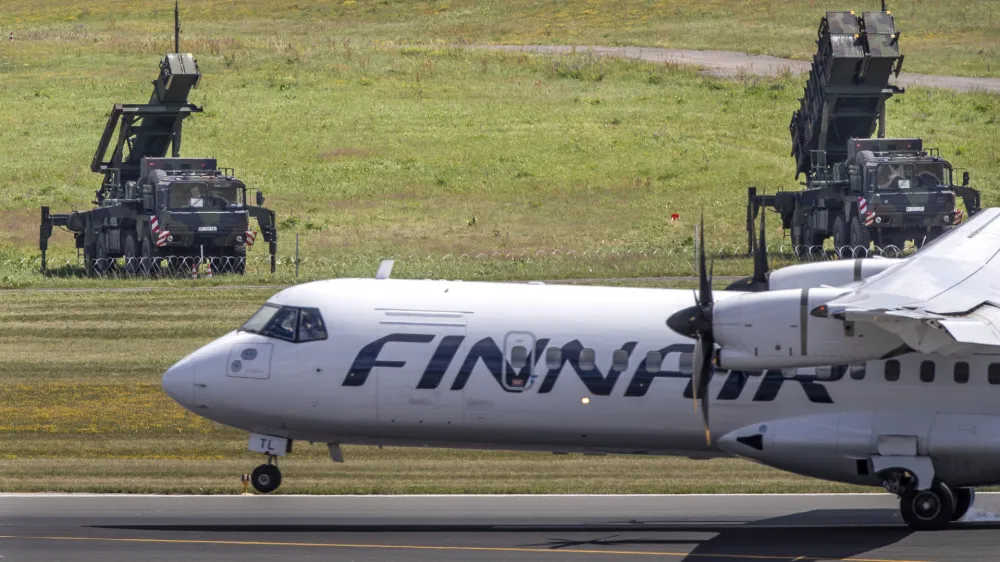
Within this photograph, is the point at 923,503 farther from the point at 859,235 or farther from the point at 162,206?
the point at 162,206

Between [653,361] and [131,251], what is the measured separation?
35.0m


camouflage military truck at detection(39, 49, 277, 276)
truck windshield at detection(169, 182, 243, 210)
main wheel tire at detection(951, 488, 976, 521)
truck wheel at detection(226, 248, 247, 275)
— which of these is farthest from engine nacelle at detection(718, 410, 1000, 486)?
truck windshield at detection(169, 182, 243, 210)

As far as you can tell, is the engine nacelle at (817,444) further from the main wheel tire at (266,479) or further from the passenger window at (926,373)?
the main wheel tire at (266,479)

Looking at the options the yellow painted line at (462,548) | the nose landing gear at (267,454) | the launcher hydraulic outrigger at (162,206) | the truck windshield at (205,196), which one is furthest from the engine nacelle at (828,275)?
the truck windshield at (205,196)

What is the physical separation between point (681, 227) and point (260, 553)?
42944 millimetres

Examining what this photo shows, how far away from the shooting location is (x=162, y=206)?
49.5m

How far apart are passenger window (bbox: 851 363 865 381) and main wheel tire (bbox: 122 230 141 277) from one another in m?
35.2

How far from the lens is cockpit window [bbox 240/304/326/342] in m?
20.7

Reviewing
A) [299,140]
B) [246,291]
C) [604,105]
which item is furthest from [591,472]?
[604,105]

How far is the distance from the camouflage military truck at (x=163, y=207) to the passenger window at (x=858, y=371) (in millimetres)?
30373

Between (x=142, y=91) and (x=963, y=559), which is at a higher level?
(x=142, y=91)

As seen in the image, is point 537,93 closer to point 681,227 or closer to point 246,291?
point 681,227

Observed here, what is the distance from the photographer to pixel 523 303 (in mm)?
20484

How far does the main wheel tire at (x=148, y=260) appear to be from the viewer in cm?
4994
